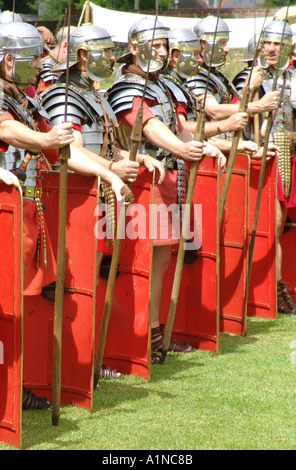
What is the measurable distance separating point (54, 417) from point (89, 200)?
3.43 ft

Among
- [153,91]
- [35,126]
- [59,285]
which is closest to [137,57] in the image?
[153,91]

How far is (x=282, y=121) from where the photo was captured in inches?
272

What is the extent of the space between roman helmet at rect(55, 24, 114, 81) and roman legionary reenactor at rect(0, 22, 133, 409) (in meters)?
0.47

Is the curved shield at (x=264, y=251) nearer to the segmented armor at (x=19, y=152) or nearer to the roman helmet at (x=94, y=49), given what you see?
the roman helmet at (x=94, y=49)

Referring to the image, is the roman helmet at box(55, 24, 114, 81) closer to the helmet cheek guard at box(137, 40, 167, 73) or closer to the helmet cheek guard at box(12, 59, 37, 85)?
the helmet cheek guard at box(137, 40, 167, 73)

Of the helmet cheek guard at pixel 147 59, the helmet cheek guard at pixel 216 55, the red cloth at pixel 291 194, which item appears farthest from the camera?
the red cloth at pixel 291 194

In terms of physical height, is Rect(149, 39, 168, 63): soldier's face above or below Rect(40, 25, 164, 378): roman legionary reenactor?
above

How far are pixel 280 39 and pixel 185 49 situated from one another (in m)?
1.14

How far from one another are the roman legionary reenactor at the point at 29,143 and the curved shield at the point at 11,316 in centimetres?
33

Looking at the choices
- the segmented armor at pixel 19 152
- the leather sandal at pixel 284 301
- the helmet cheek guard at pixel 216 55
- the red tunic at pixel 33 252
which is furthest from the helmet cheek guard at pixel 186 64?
the leather sandal at pixel 284 301

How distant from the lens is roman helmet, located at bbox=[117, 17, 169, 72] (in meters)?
5.24

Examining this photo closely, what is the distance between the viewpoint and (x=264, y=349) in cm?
584

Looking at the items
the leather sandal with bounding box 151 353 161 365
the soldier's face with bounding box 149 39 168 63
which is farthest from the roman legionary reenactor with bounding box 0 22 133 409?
the leather sandal with bounding box 151 353 161 365

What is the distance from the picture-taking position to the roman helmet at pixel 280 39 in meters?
6.61
